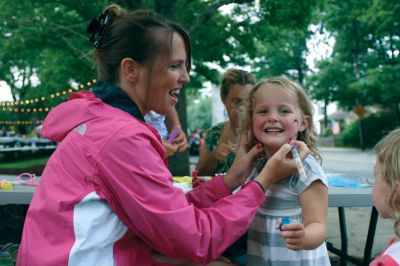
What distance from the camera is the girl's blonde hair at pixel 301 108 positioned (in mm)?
1826

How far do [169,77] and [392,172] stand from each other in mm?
769

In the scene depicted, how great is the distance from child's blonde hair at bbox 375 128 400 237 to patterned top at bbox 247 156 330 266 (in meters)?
0.25

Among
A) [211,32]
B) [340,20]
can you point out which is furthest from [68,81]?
[340,20]

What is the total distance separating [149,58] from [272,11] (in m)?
7.13

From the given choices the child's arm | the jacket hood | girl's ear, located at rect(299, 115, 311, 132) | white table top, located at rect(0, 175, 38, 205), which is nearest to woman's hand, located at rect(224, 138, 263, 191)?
girl's ear, located at rect(299, 115, 311, 132)

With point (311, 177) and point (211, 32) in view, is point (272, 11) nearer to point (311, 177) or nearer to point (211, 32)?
point (211, 32)

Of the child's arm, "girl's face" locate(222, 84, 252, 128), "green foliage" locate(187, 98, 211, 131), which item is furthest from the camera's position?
"green foliage" locate(187, 98, 211, 131)

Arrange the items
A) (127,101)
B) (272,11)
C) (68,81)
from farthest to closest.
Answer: (68,81) < (272,11) < (127,101)

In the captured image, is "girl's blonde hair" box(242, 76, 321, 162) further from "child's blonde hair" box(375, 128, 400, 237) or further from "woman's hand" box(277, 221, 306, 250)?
"woman's hand" box(277, 221, 306, 250)

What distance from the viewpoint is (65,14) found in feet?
31.0

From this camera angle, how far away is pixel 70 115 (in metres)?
1.40

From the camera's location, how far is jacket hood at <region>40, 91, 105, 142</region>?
1369 millimetres

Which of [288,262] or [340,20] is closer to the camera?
[288,262]

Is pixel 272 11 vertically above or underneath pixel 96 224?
above
